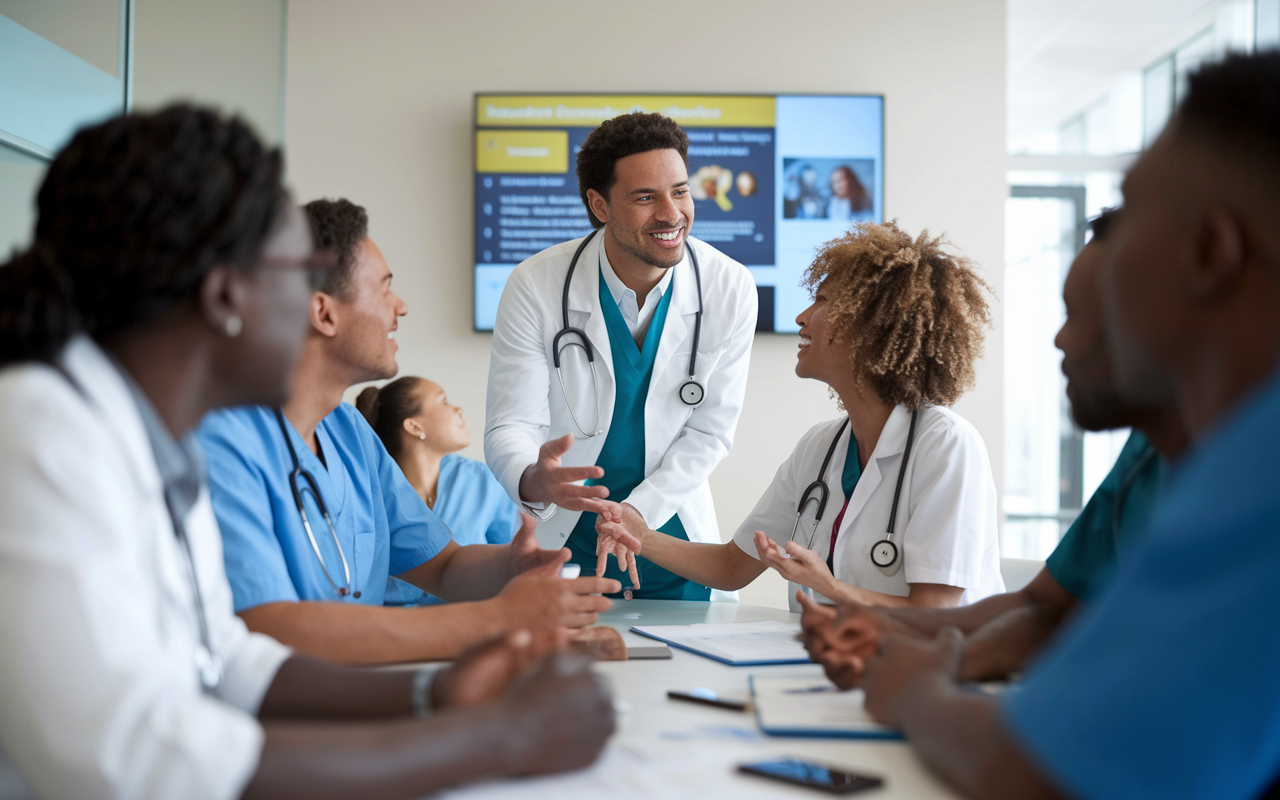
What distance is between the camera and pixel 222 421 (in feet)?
4.29

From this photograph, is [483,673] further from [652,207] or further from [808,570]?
[652,207]

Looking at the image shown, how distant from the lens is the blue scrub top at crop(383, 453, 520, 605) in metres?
3.10

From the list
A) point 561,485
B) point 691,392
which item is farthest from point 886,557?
point 691,392

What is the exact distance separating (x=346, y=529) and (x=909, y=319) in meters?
1.17

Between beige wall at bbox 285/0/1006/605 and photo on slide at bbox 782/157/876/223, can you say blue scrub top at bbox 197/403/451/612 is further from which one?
photo on slide at bbox 782/157/876/223

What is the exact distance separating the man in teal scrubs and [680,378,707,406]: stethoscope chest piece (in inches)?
47.2

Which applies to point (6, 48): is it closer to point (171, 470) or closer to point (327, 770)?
point (171, 470)

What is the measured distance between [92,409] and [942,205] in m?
3.57

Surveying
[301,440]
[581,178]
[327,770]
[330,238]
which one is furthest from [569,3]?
[327,770]

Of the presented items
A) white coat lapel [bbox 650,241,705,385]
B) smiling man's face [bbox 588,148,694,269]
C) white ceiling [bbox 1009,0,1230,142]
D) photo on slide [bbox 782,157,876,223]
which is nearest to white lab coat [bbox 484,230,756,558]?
white coat lapel [bbox 650,241,705,385]

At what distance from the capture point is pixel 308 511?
1.46 meters

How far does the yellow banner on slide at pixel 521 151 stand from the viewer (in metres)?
3.74

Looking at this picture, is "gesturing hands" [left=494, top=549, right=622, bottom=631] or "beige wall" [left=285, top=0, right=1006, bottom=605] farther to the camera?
"beige wall" [left=285, top=0, right=1006, bottom=605]

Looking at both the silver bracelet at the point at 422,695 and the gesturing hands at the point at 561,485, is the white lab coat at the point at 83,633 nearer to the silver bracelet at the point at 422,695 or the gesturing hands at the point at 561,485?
the silver bracelet at the point at 422,695
